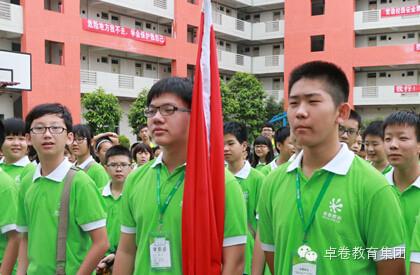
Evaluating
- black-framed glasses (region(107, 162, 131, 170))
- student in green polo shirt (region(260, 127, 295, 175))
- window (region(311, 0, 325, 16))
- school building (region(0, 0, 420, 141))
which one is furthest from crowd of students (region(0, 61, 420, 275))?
window (region(311, 0, 325, 16))

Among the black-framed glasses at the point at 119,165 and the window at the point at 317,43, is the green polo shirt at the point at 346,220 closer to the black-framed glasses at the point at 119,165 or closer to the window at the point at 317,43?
the black-framed glasses at the point at 119,165

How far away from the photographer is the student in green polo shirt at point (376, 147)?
4.45 m

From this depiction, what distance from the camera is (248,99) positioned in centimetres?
2516

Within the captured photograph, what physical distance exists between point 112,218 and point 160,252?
1.93 m

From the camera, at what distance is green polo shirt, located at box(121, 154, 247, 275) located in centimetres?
246

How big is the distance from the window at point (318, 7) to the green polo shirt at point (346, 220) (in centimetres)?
2643

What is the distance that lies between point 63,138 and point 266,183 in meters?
1.43

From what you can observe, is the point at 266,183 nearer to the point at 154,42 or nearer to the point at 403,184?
the point at 403,184

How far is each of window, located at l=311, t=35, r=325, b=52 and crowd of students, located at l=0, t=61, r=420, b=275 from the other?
24.8m

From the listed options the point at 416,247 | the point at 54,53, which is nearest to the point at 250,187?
the point at 416,247

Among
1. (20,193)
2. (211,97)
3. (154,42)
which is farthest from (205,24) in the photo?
(154,42)

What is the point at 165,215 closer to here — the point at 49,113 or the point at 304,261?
the point at 304,261

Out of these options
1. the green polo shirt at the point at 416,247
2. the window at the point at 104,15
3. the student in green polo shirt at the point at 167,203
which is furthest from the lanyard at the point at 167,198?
the window at the point at 104,15

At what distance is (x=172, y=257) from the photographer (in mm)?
2457
